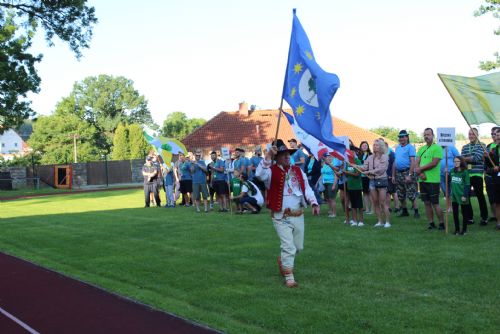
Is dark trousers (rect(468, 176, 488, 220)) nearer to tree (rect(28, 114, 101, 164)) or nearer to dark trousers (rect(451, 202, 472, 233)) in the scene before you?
dark trousers (rect(451, 202, 472, 233))

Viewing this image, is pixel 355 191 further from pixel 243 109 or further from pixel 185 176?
pixel 243 109

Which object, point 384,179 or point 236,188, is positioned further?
point 236,188

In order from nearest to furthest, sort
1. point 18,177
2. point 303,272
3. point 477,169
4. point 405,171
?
point 303,272 < point 477,169 < point 405,171 < point 18,177

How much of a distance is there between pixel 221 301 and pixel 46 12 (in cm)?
3011

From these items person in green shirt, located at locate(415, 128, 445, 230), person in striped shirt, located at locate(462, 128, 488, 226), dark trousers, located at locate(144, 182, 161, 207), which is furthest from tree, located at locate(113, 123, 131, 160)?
person in green shirt, located at locate(415, 128, 445, 230)

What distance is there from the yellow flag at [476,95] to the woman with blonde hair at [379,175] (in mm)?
3299

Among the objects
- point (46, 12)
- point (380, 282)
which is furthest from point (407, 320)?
point (46, 12)

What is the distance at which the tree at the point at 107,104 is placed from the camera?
11250cm

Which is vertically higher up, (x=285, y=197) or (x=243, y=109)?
→ (x=243, y=109)

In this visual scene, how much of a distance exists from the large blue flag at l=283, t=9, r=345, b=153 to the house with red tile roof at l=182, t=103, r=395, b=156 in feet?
155

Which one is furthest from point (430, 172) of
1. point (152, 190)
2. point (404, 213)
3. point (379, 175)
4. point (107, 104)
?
point (107, 104)

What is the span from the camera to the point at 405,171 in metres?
14.3

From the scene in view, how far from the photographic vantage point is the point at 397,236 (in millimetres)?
11438

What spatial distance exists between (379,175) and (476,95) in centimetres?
376
